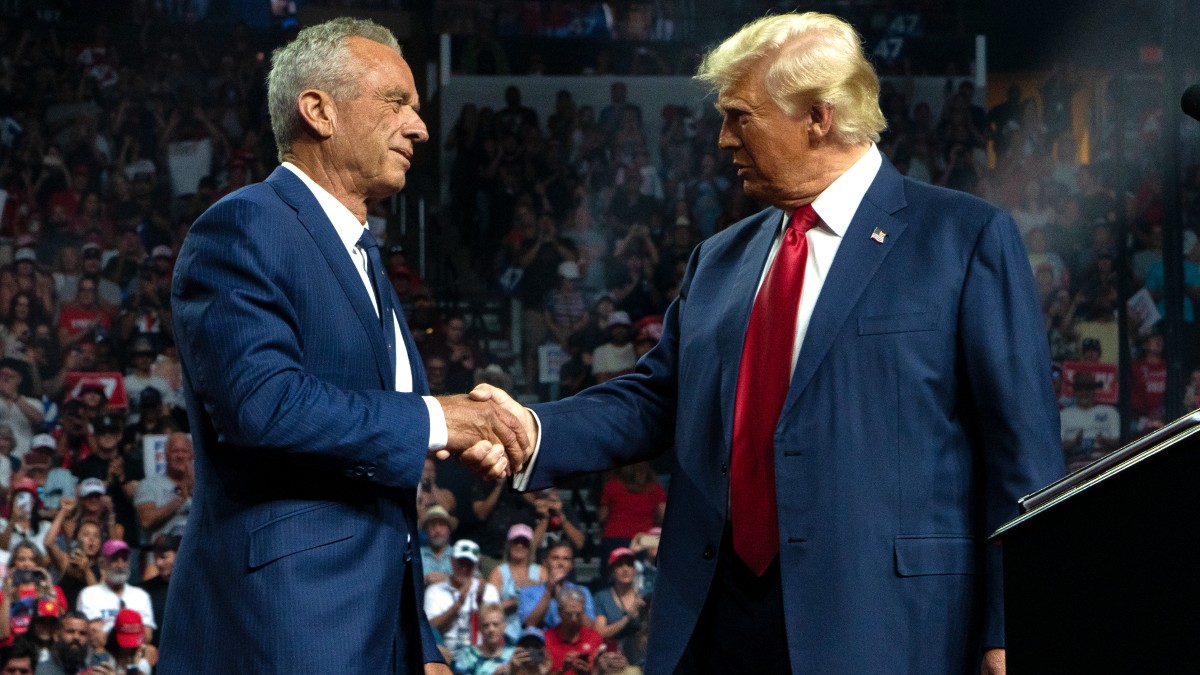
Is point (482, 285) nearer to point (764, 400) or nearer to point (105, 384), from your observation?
point (105, 384)

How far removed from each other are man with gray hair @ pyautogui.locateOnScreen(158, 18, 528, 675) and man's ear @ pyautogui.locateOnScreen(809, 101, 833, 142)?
745 mm

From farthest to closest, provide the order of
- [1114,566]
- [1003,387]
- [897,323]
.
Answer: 1. [897,323]
2. [1003,387]
3. [1114,566]

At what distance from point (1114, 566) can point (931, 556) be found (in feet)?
2.57

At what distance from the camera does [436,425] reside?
219cm

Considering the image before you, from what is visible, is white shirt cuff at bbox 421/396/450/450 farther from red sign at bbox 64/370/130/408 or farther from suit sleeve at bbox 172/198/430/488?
red sign at bbox 64/370/130/408

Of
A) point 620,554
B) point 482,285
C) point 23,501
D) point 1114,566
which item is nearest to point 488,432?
point 1114,566

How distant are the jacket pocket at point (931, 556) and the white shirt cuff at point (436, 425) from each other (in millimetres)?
709

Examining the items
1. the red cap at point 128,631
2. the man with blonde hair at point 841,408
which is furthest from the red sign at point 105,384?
the man with blonde hair at point 841,408

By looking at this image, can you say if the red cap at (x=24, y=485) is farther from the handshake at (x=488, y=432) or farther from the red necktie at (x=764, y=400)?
the red necktie at (x=764, y=400)

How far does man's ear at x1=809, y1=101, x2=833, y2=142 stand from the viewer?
234cm

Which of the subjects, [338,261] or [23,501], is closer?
[338,261]

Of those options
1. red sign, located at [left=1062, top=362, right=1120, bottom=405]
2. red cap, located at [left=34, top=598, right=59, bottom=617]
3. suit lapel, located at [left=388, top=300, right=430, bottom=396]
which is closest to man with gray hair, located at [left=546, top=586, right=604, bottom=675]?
red cap, located at [left=34, top=598, right=59, bottom=617]

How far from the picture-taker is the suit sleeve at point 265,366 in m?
1.96

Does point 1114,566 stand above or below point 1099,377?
above
